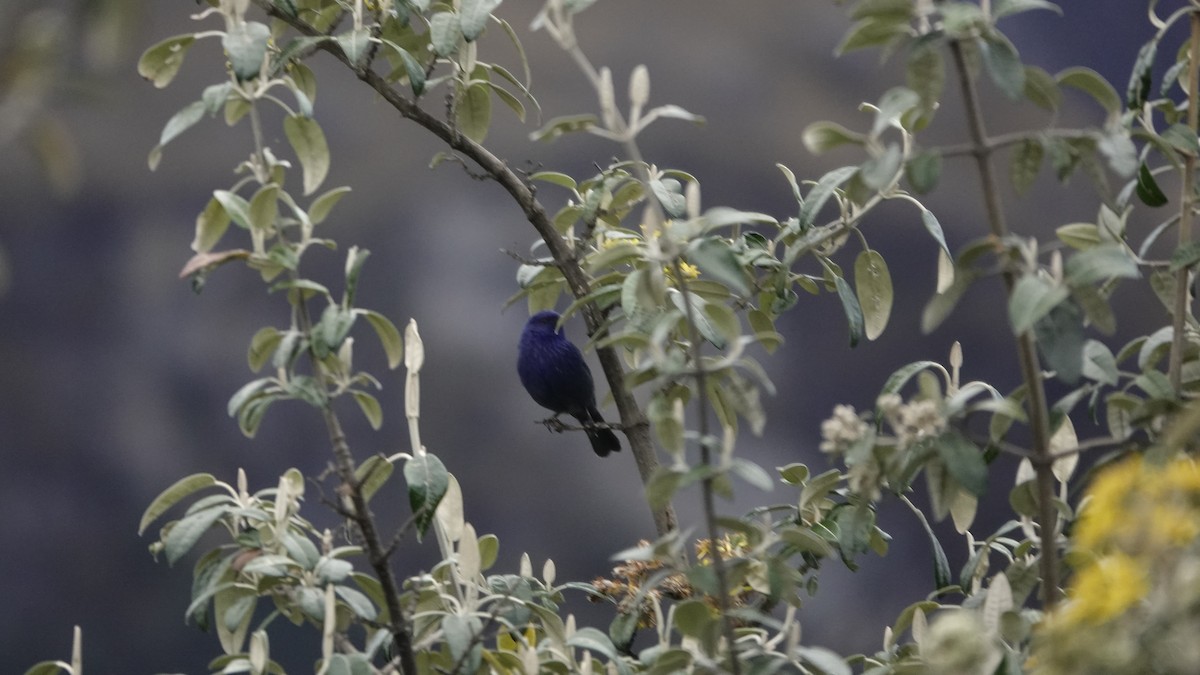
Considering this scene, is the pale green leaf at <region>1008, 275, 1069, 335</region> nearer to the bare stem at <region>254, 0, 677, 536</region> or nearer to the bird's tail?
the bare stem at <region>254, 0, 677, 536</region>

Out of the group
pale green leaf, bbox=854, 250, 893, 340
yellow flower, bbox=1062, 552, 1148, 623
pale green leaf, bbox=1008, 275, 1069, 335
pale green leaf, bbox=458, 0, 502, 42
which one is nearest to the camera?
yellow flower, bbox=1062, 552, 1148, 623

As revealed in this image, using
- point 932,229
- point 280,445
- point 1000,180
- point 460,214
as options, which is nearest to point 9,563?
point 280,445

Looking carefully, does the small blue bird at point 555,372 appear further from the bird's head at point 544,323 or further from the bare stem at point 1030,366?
the bare stem at point 1030,366

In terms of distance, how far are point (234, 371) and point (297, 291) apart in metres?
1.79

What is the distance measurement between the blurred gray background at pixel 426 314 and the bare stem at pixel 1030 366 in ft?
6.00

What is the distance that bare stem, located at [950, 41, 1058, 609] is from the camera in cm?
88

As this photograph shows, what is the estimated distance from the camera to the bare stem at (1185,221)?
3.56 ft

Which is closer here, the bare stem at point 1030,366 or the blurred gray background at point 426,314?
the bare stem at point 1030,366

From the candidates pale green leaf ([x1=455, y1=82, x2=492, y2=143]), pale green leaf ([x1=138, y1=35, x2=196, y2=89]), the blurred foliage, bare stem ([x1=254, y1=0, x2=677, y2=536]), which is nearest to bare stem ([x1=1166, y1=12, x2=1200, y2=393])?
bare stem ([x1=254, y1=0, x2=677, y2=536])

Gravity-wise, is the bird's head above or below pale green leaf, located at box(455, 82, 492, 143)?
below

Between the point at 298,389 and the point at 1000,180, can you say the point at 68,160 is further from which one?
the point at 1000,180

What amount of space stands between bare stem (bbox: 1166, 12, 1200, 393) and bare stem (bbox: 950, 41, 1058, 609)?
0.66 ft

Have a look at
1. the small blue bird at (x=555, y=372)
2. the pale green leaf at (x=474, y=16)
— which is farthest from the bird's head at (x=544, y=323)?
the pale green leaf at (x=474, y=16)

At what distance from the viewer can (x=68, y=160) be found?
0.70 metres
